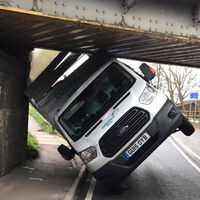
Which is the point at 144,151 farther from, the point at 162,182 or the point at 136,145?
the point at 162,182

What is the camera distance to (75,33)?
7.54 meters

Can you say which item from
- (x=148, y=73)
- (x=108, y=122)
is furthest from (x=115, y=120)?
(x=148, y=73)

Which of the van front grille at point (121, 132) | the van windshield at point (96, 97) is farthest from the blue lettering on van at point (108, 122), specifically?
the van windshield at point (96, 97)

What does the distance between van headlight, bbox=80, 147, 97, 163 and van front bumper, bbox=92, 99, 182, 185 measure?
29cm

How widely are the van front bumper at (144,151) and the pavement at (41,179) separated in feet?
3.01

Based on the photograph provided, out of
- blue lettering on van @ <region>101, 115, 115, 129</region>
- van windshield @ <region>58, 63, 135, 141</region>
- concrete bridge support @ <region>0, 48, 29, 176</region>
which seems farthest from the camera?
concrete bridge support @ <region>0, 48, 29, 176</region>

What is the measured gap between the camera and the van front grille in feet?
23.5

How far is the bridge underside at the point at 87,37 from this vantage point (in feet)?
20.9

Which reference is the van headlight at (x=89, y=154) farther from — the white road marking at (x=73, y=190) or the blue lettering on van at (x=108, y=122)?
the white road marking at (x=73, y=190)

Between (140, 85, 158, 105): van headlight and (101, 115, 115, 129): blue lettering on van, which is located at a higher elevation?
(140, 85, 158, 105): van headlight

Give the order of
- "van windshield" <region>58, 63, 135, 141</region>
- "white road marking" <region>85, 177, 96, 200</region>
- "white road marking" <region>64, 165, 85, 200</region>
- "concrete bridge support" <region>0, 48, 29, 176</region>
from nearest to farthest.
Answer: "white road marking" <region>64, 165, 85, 200</region>
"white road marking" <region>85, 177, 96, 200</region>
"van windshield" <region>58, 63, 135, 141</region>
"concrete bridge support" <region>0, 48, 29, 176</region>

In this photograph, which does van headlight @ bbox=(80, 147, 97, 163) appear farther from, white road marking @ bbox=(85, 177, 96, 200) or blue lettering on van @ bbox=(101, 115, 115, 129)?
white road marking @ bbox=(85, 177, 96, 200)

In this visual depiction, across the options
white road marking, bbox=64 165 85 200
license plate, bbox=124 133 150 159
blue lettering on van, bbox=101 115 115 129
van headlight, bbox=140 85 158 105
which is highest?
van headlight, bbox=140 85 158 105

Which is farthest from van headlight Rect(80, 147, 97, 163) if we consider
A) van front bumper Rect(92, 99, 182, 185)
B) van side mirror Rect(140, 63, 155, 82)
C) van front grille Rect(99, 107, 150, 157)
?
van side mirror Rect(140, 63, 155, 82)
